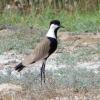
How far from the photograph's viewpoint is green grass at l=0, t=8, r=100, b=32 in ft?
42.8

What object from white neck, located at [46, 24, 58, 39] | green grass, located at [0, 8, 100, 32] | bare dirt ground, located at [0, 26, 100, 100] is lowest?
green grass, located at [0, 8, 100, 32]

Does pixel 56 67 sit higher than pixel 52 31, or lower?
lower

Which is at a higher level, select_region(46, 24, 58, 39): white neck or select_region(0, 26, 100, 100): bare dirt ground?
select_region(46, 24, 58, 39): white neck

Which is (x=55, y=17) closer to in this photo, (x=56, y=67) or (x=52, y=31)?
(x=56, y=67)

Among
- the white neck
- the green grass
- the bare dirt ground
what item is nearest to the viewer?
the bare dirt ground

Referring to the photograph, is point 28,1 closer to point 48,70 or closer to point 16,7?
point 16,7

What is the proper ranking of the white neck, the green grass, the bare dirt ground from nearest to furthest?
1. the bare dirt ground
2. the white neck
3. the green grass

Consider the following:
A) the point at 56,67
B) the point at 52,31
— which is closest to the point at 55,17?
the point at 56,67

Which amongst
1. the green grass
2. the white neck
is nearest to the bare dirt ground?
the green grass

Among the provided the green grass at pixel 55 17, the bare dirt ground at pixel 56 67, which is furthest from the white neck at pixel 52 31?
the green grass at pixel 55 17

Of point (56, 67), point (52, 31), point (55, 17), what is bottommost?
point (55, 17)

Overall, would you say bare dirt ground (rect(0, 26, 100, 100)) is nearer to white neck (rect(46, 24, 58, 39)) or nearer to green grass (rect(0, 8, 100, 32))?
green grass (rect(0, 8, 100, 32))

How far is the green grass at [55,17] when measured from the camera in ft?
42.8

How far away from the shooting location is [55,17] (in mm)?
14023
